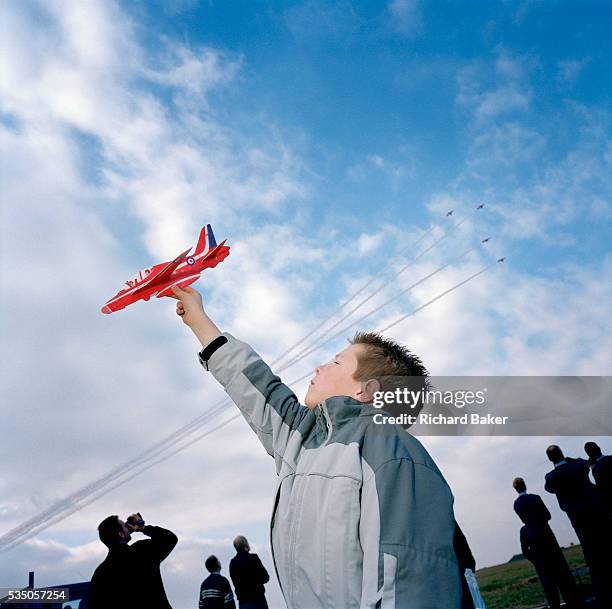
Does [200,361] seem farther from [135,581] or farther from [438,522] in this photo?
[135,581]

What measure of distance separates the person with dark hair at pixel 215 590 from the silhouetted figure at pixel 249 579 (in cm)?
22

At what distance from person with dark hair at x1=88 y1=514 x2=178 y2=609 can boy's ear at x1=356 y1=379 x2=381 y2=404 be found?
14.7ft

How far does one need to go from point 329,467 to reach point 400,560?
1.52 feet

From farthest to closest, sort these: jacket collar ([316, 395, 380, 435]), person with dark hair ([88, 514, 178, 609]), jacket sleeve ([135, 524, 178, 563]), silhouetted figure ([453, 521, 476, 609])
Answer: jacket sleeve ([135, 524, 178, 563])
person with dark hair ([88, 514, 178, 609])
jacket collar ([316, 395, 380, 435])
silhouetted figure ([453, 521, 476, 609])

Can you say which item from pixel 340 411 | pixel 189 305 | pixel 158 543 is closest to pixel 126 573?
pixel 158 543

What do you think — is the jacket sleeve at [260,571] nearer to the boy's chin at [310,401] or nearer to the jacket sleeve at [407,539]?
the boy's chin at [310,401]

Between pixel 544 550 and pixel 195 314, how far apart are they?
28.0ft

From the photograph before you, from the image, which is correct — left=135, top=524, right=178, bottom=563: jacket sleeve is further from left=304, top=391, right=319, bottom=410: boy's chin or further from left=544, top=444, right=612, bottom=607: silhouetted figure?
left=544, top=444, right=612, bottom=607: silhouetted figure

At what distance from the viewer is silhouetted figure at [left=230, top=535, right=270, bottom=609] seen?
30.8 feet

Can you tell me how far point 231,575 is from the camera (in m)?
9.58

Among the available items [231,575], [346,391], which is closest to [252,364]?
[346,391]

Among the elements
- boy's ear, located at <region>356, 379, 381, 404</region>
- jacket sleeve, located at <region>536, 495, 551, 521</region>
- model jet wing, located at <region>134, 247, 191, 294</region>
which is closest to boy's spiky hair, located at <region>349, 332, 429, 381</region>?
boy's ear, located at <region>356, 379, 381, 404</region>

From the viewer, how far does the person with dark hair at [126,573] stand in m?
6.21

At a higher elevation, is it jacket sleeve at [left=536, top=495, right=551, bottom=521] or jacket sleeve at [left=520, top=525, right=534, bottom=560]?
jacket sleeve at [left=536, top=495, right=551, bottom=521]
